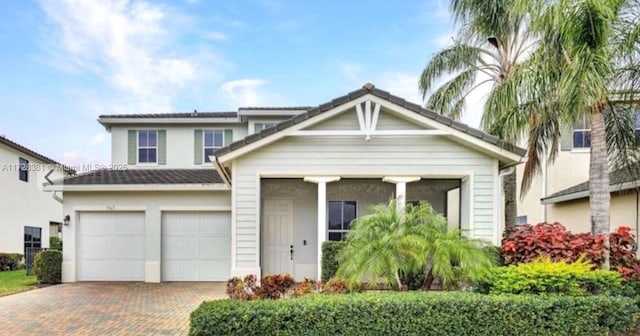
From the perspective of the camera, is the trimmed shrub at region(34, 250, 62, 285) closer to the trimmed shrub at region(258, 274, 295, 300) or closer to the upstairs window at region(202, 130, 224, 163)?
the upstairs window at region(202, 130, 224, 163)

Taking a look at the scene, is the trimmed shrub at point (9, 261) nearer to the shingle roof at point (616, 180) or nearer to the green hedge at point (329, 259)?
the green hedge at point (329, 259)

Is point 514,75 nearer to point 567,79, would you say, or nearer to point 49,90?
point 567,79

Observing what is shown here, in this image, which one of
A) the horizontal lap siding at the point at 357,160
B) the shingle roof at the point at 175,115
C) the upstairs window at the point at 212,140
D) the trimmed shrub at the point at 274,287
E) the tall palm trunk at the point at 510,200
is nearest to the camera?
the trimmed shrub at the point at 274,287

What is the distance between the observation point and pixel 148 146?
17.2 metres

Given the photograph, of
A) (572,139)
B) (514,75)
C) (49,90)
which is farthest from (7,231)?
(572,139)

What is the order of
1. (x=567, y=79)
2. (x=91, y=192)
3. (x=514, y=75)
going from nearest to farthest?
(x=567, y=79), (x=514, y=75), (x=91, y=192)

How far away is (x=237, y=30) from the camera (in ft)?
55.7

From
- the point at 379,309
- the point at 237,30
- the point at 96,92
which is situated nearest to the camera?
the point at 379,309

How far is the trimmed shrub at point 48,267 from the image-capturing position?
13.0m

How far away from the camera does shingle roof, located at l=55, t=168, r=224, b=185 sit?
13.4m

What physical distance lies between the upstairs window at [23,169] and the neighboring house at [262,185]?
24.5ft

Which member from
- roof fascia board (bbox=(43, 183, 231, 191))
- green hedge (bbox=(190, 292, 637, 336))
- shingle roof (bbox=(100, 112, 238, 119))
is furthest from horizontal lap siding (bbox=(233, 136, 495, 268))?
shingle roof (bbox=(100, 112, 238, 119))

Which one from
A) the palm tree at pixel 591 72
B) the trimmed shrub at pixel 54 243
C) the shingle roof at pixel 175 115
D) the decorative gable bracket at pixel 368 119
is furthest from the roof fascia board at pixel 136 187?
the trimmed shrub at pixel 54 243

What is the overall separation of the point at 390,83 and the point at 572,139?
7795mm
